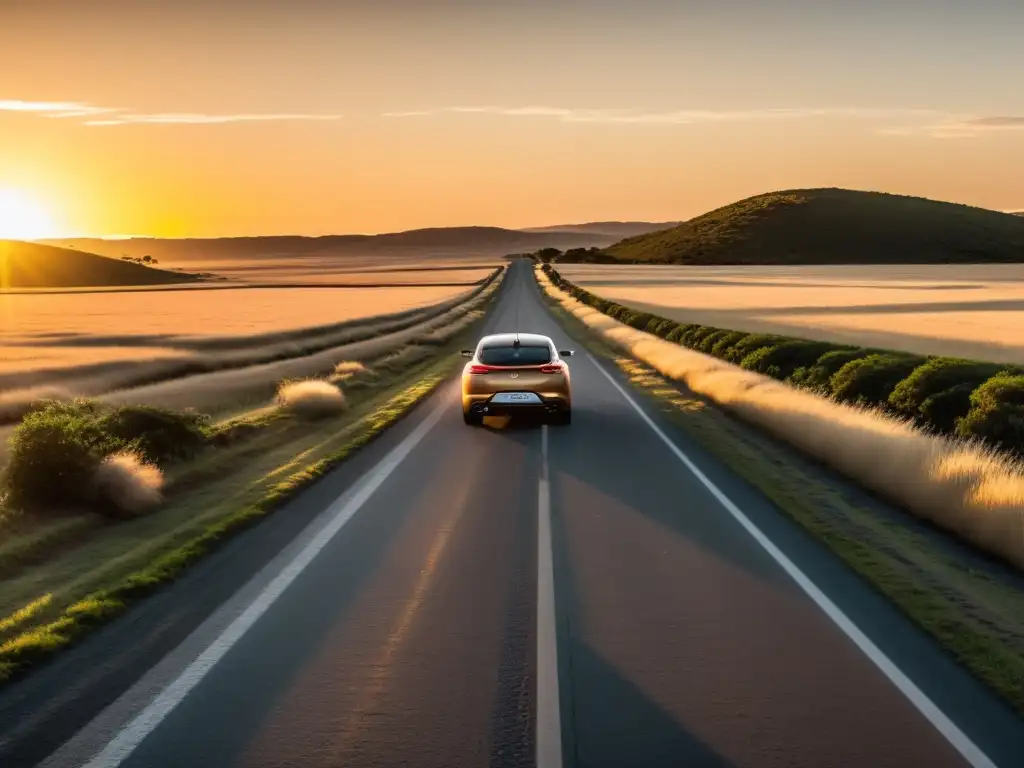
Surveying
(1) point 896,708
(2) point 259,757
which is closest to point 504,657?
(2) point 259,757

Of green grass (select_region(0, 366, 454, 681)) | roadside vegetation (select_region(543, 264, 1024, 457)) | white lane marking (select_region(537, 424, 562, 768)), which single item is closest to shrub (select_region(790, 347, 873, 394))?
roadside vegetation (select_region(543, 264, 1024, 457))

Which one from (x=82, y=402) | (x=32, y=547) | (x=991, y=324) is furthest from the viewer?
(x=991, y=324)

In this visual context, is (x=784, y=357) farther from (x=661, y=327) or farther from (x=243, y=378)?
(x=661, y=327)

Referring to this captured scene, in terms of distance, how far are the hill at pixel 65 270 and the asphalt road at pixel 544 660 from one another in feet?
544

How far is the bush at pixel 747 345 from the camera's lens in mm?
30641

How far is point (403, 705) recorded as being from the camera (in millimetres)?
6203

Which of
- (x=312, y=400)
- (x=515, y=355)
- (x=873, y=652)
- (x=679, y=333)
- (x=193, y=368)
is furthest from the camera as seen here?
(x=679, y=333)

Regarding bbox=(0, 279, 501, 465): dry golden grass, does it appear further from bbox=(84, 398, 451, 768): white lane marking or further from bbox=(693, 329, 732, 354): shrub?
bbox=(693, 329, 732, 354): shrub

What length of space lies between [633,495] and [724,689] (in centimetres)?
636

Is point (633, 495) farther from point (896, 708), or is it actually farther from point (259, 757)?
point (259, 757)

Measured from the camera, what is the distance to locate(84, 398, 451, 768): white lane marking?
18.6 ft

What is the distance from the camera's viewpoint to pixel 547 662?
6926mm

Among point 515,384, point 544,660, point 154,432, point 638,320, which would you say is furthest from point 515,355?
point 638,320

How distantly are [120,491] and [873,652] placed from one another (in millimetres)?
8578
